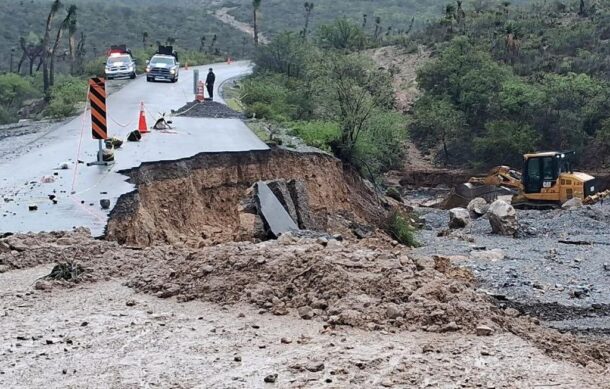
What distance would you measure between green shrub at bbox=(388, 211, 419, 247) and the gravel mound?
823cm

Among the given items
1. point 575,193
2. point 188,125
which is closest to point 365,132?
point 188,125

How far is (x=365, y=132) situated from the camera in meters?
26.7

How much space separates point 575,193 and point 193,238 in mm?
17646

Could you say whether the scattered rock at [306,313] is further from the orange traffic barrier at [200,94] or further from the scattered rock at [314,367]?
the orange traffic barrier at [200,94]

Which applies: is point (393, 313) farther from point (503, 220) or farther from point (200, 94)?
point (200, 94)

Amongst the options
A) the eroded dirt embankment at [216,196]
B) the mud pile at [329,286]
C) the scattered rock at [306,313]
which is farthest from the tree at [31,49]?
the scattered rock at [306,313]

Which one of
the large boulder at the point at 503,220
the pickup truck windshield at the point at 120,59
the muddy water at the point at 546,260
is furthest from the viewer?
the pickup truck windshield at the point at 120,59

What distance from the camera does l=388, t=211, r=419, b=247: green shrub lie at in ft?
68.5

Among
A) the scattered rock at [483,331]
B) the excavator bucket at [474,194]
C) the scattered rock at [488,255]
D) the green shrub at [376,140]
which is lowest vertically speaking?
the excavator bucket at [474,194]

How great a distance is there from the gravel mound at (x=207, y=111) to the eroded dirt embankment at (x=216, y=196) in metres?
6.06

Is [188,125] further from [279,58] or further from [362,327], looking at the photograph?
[279,58]

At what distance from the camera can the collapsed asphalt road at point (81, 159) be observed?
43.8 ft

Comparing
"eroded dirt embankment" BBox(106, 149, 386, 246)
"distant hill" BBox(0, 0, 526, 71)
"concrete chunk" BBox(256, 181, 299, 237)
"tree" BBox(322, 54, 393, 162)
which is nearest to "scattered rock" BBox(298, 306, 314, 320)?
"eroded dirt embankment" BBox(106, 149, 386, 246)

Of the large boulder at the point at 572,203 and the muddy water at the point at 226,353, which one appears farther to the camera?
the large boulder at the point at 572,203
